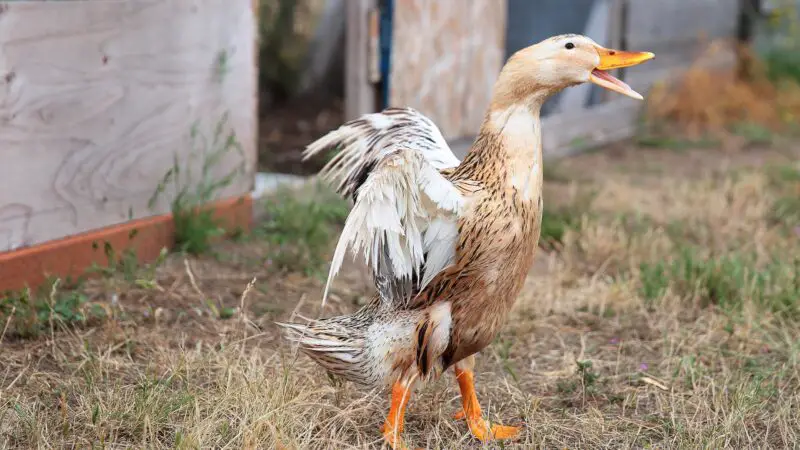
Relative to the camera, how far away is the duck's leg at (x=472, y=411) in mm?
2803

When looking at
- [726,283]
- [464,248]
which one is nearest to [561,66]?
[464,248]

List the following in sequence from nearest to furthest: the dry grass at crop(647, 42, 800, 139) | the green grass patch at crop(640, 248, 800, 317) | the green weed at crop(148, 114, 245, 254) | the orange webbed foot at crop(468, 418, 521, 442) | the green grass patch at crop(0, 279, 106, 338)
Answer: the orange webbed foot at crop(468, 418, 521, 442)
the green grass patch at crop(0, 279, 106, 338)
the green grass patch at crop(640, 248, 800, 317)
the green weed at crop(148, 114, 245, 254)
the dry grass at crop(647, 42, 800, 139)

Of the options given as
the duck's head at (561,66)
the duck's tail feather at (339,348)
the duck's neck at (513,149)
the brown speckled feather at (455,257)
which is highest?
the duck's head at (561,66)

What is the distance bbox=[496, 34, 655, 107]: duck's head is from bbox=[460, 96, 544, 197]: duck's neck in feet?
0.14

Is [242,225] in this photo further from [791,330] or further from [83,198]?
[791,330]

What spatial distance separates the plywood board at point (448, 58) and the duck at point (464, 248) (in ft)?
9.60

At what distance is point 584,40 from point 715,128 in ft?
21.2

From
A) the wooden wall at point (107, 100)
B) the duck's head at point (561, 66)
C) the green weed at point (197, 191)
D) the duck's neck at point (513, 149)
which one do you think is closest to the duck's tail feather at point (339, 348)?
the duck's neck at point (513, 149)

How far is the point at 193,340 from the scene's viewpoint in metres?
3.48

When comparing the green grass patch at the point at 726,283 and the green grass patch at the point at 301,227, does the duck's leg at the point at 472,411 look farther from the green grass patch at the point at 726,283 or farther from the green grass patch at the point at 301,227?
the green grass patch at the point at 301,227

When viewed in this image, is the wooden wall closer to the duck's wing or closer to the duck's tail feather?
the duck's wing

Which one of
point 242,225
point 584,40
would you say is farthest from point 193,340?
point 584,40

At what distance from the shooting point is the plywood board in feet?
18.2

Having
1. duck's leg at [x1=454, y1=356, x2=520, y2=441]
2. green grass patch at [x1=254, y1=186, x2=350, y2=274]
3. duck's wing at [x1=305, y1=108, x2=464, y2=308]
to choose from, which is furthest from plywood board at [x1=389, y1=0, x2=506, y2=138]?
duck's leg at [x1=454, y1=356, x2=520, y2=441]
